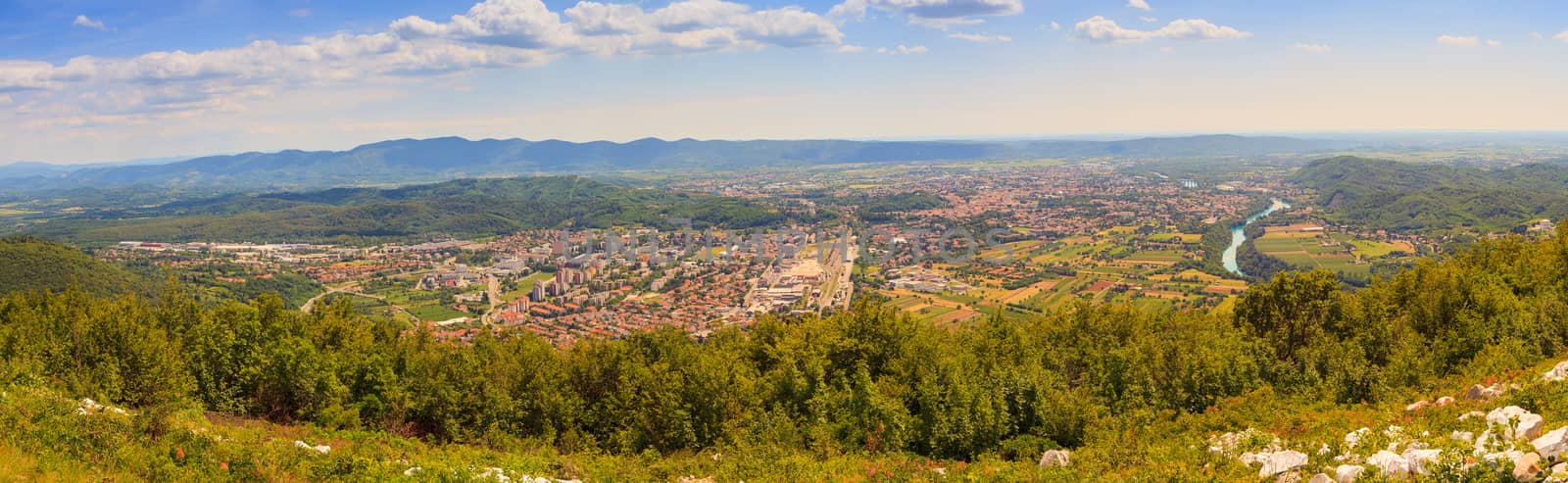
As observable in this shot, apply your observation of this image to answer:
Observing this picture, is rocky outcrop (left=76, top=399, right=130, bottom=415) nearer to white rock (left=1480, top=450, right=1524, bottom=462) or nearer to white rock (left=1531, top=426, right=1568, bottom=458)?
white rock (left=1480, top=450, right=1524, bottom=462)

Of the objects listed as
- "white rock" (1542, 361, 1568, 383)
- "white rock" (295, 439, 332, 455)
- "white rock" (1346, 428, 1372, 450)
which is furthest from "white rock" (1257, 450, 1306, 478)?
"white rock" (295, 439, 332, 455)

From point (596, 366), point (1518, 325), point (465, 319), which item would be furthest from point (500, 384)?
point (465, 319)

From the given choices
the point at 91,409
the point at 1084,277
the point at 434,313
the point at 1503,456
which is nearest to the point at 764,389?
the point at 91,409

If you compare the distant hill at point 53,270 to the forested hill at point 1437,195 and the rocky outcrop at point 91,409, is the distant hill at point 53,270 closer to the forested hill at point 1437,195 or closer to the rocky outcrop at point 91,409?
the rocky outcrop at point 91,409

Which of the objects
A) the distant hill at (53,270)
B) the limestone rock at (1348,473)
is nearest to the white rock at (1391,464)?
the limestone rock at (1348,473)

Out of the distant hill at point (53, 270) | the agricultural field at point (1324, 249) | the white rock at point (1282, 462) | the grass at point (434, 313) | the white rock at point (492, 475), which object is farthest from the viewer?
the agricultural field at point (1324, 249)

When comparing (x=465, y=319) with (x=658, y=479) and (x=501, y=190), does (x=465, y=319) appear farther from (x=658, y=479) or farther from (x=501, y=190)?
(x=501, y=190)
